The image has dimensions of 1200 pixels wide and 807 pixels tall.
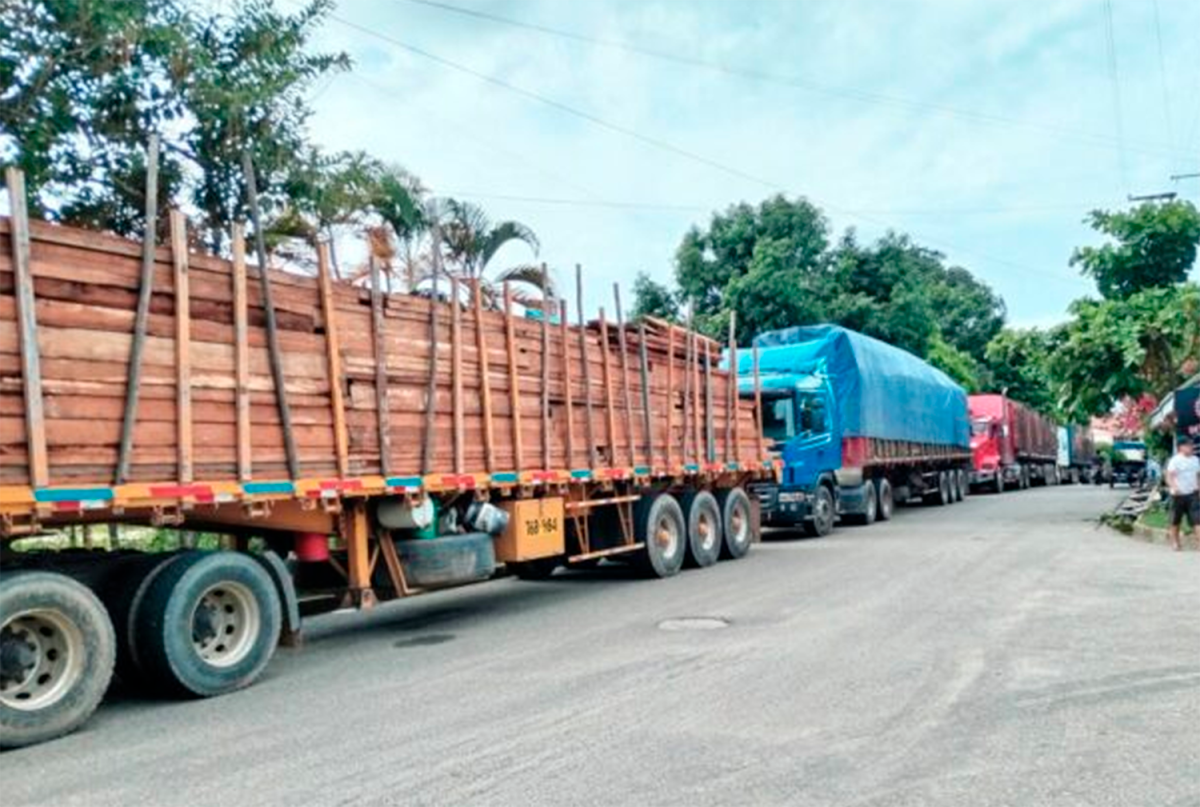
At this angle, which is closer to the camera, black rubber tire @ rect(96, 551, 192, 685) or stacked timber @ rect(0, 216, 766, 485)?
stacked timber @ rect(0, 216, 766, 485)

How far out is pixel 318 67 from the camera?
1145 cm

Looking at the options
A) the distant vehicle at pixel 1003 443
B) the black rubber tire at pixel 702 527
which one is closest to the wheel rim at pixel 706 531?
the black rubber tire at pixel 702 527

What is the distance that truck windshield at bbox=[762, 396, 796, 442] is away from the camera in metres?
17.7

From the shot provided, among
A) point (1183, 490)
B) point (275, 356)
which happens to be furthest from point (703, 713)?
point (1183, 490)

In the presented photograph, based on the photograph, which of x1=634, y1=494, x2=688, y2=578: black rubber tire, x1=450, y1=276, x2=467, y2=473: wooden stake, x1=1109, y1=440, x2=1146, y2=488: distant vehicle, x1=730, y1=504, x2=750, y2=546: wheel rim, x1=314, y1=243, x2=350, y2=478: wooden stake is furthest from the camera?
x1=1109, y1=440, x2=1146, y2=488: distant vehicle

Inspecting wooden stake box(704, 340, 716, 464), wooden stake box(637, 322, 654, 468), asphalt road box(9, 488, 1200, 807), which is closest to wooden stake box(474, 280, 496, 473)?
asphalt road box(9, 488, 1200, 807)

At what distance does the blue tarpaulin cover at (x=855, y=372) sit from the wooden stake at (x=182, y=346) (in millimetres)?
12279

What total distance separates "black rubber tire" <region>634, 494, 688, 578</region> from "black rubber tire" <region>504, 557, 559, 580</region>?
1.17 metres

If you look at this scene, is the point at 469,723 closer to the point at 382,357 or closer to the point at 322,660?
the point at 322,660

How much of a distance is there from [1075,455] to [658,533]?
135ft

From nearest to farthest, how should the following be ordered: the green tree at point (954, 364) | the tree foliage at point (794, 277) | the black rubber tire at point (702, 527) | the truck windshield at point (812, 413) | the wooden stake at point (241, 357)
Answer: the wooden stake at point (241, 357), the black rubber tire at point (702, 527), the truck windshield at point (812, 413), the tree foliage at point (794, 277), the green tree at point (954, 364)

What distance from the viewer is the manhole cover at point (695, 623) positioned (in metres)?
8.45

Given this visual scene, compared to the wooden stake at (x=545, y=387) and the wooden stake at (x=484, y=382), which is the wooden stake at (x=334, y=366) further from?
the wooden stake at (x=545, y=387)

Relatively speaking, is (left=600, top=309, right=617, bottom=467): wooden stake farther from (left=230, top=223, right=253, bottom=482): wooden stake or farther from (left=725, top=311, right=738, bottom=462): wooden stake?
Result: (left=230, top=223, right=253, bottom=482): wooden stake
